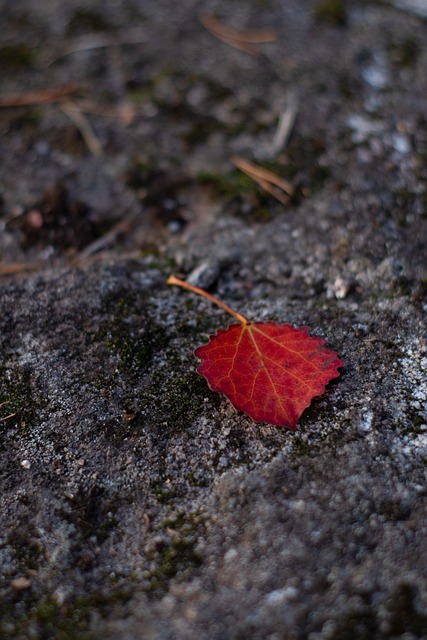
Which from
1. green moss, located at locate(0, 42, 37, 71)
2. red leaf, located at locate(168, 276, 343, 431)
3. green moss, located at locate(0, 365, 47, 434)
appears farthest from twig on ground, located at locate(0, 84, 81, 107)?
red leaf, located at locate(168, 276, 343, 431)

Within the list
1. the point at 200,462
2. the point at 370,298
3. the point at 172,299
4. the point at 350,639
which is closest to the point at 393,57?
the point at 370,298

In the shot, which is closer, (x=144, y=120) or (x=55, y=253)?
(x=55, y=253)

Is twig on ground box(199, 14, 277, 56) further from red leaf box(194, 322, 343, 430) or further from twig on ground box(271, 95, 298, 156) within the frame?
red leaf box(194, 322, 343, 430)

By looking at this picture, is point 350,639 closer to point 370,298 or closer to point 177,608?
point 177,608

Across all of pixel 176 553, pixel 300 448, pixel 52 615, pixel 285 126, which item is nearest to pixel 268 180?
pixel 285 126

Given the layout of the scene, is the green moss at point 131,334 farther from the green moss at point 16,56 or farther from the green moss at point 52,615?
the green moss at point 16,56

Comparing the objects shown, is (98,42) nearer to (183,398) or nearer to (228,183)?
(228,183)

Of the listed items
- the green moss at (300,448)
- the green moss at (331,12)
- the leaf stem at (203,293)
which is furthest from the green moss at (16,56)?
the green moss at (300,448)
